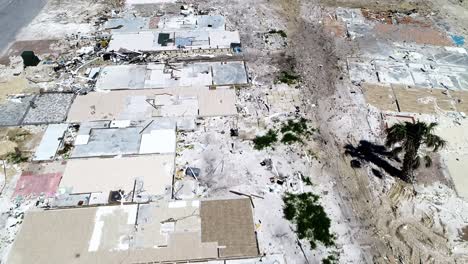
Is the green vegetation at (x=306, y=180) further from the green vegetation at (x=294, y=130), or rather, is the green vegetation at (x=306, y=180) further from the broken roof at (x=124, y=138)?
the broken roof at (x=124, y=138)

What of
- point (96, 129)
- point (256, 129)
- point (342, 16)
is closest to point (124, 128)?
point (96, 129)

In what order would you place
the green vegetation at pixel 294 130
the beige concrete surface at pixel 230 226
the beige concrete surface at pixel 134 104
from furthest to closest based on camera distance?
the beige concrete surface at pixel 134 104 < the green vegetation at pixel 294 130 < the beige concrete surface at pixel 230 226

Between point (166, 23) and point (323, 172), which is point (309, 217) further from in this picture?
point (166, 23)

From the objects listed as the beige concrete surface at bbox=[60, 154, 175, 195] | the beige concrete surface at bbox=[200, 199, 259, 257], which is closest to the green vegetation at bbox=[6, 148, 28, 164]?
the beige concrete surface at bbox=[60, 154, 175, 195]

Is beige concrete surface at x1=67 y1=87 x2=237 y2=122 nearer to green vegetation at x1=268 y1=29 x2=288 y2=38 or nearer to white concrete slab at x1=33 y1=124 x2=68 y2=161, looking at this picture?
white concrete slab at x1=33 y1=124 x2=68 y2=161

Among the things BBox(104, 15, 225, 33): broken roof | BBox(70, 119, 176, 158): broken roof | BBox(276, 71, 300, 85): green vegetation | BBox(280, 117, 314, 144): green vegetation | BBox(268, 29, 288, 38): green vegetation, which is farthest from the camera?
BBox(104, 15, 225, 33): broken roof

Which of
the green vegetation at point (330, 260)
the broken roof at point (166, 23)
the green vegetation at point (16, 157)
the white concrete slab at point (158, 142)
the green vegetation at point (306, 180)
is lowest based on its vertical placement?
the green vegetation at point (330, 260)

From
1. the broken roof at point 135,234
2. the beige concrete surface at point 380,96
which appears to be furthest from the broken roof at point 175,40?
the broken roof at point 135,234
